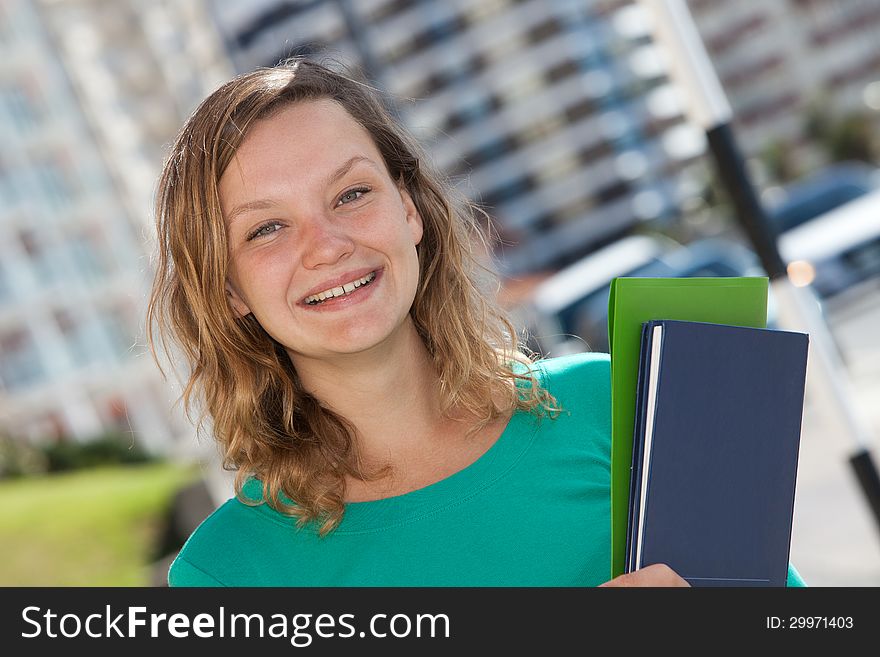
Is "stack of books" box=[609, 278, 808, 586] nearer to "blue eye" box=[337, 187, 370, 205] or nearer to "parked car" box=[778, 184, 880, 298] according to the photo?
"blue eye" box=[337, 187, 370, 205]

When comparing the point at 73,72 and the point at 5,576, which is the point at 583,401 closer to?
the point at 5,576

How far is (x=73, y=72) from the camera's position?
143ft

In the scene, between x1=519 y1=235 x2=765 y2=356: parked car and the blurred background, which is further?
the blurred background

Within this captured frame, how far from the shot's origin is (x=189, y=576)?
131 centimetres

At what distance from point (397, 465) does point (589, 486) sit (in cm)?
→ 23

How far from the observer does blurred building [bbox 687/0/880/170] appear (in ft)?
162

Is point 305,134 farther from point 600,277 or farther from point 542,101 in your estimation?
point 542,101

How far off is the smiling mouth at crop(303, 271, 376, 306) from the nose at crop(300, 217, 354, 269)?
0.03m

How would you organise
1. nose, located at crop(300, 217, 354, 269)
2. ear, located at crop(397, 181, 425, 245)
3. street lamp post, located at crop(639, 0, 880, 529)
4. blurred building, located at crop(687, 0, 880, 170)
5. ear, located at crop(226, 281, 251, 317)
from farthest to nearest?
blurred building, located at crop(687, 0, 880, 170), street lamp post, located at crop(639, 0, 880, 529), ear, located at crop(397, 181, 425, 245), ear, located at crop(226, 281, 251, 317), nose, located at crop(300, 217, 354, 269)

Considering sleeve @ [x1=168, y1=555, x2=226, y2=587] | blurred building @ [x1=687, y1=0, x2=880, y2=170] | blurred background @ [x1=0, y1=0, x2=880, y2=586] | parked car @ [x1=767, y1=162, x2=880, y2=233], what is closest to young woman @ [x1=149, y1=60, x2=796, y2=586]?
sleeve @ [x1=168, y1=555, x2=226, y2=587]

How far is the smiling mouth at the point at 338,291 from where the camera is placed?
1.31 metres

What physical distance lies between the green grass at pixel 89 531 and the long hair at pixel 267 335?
25.4ft
